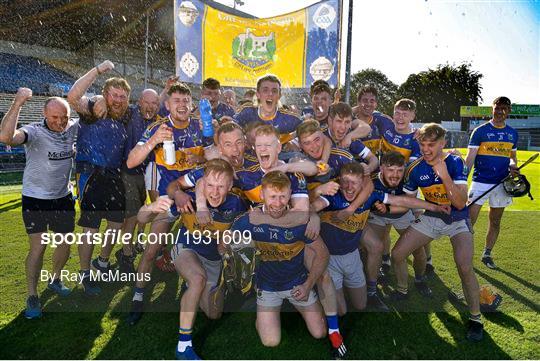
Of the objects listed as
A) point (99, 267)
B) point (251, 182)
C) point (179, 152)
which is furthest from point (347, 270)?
point (99, 267)

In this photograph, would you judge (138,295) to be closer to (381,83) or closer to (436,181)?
(436,181)

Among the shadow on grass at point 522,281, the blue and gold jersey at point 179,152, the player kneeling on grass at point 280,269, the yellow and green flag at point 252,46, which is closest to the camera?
the player kneeling on grass at point 280,269

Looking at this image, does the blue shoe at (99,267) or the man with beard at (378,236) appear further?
the blue shoe at (99,267)

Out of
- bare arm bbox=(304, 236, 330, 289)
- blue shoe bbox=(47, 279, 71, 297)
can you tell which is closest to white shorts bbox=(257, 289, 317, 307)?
bare arm bbox=(304, 236, 330, 289)

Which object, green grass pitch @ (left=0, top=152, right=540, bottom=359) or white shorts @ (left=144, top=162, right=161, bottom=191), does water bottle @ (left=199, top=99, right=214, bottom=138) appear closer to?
white shorts @ (left=144, top=162, right=161, bottom=191)

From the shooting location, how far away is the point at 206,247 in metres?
3.49

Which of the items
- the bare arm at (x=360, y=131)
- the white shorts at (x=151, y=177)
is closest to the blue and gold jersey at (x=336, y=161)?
the bare arm at (x=360, y=131)

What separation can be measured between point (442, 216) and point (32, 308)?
4.01 m

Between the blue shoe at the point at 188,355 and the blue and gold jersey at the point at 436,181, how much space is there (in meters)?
2.56

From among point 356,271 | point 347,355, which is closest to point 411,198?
point 356,271

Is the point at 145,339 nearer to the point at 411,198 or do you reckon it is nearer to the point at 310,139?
the point at 310,139

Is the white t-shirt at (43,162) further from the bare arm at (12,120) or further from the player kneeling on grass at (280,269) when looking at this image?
the player kneeling on grass at (280,269)

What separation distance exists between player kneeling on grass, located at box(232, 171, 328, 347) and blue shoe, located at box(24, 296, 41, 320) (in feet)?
6.60

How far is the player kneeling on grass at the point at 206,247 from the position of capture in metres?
2.99
